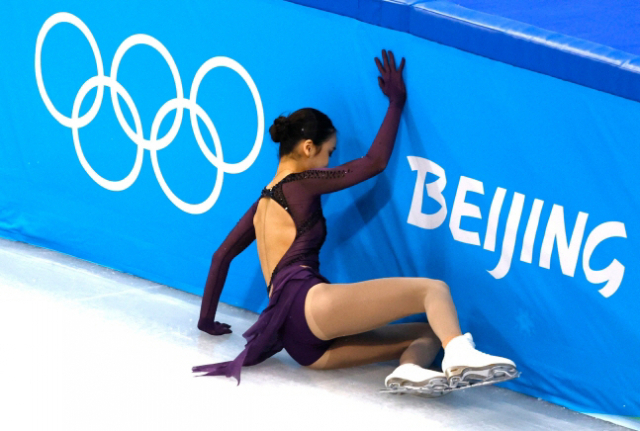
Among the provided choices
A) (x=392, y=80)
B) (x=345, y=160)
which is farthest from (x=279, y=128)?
(x=392, y=80)

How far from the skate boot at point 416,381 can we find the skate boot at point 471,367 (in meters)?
0.05

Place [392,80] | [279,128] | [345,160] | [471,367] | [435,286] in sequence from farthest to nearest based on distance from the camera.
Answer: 1. [345,160]
2. [279,128]
3. [392,80]
4. [435,286]
5. [471,367]

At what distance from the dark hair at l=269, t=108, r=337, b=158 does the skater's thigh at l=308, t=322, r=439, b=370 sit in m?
0.84

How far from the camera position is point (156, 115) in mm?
4758

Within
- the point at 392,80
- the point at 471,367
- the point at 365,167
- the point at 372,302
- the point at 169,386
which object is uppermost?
the point at 392,80

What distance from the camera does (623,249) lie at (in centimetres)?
353

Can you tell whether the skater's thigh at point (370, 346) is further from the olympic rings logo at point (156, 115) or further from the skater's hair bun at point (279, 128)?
the olympic rings logo at point (156, 115)

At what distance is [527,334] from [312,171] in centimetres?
111

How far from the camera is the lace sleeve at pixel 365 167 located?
13.0 feet

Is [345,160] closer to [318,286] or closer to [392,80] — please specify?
[392,80]

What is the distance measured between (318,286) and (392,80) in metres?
0.91

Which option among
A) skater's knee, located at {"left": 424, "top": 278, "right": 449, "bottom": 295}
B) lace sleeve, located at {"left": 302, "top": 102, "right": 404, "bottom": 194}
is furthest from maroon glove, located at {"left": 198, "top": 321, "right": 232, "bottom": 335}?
skater's knee, located at {"left": 424, "top": 278, "right": 449, "bottom": 295}

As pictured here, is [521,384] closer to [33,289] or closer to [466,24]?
[466,24]

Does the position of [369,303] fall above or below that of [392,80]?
below
